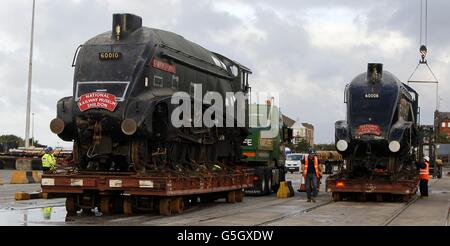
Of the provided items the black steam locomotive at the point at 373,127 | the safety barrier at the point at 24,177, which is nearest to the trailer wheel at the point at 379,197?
the black steam locomotive at the point at 373,127

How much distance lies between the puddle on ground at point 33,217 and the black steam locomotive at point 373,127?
351 inches

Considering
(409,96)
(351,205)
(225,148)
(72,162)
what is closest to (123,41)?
(72,162)

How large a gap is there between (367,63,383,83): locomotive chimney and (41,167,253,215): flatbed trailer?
7.22m

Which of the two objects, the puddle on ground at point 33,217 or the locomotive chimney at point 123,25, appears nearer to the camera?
the puddle on ground at point 33,217

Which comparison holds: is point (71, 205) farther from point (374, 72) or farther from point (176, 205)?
point (374, 72)

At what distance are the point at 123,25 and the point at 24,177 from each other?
17604 millimetres

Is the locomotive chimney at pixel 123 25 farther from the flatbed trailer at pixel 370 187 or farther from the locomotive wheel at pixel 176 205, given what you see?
the flatbed trailer at pixel 370 187

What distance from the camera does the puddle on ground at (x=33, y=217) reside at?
1459cm

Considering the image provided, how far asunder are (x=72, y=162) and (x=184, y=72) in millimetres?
3798

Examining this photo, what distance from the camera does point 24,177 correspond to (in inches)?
1289

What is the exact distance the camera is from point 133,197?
55.5 feet

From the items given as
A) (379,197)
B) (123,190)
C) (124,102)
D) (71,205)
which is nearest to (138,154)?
(123,190)

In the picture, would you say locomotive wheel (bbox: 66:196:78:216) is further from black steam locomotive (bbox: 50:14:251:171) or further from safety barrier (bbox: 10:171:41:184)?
safety barrier (bbox: 10:171:41:184)

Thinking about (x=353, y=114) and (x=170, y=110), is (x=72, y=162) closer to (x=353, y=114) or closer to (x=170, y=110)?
(x=170, y=110)
